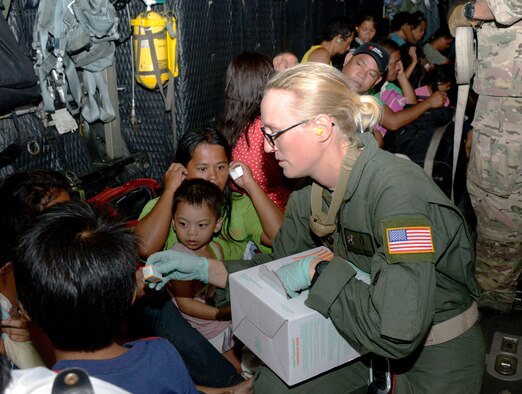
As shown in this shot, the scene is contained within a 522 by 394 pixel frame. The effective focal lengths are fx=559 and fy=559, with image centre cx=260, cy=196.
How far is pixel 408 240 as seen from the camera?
1782 millimetres

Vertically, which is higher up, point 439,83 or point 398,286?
point 398,286

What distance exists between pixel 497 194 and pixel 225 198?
5.95ft

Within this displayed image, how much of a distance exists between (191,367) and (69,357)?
1230mm

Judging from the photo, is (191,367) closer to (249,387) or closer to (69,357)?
(249,387)

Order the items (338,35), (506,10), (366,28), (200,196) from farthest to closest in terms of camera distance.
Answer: (366,28) → (338,35) → (506,10) → (200,196)

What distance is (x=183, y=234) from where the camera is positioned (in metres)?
2.86

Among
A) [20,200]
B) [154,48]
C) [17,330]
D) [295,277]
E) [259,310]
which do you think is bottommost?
[17,330]

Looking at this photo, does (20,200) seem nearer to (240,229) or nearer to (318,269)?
(240,229)

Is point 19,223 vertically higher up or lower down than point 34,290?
lower down

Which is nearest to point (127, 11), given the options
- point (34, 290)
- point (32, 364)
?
point (32, 364)

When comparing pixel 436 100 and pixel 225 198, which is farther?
pixel 436 100

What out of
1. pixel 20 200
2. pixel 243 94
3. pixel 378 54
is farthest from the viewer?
pixel 378 54

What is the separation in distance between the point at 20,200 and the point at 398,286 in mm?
1711

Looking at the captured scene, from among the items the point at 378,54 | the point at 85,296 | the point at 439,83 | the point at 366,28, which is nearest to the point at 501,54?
the point at 378,54
